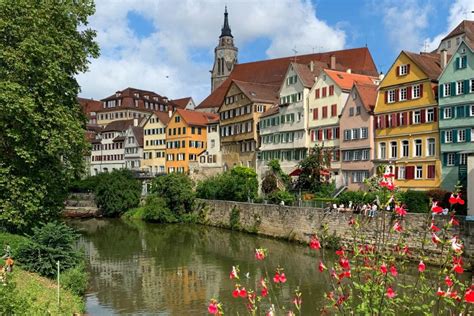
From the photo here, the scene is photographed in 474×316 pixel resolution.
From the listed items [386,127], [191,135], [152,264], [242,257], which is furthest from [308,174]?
[191,135]

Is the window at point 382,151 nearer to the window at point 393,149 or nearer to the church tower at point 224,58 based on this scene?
the window at point 393,149

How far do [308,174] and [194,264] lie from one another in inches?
641

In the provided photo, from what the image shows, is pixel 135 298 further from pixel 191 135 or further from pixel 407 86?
pixel 191 135

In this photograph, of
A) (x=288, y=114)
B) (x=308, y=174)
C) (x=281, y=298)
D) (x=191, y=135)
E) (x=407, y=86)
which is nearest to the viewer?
(x=281, y=298)

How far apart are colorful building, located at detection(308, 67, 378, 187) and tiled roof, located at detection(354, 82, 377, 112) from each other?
51.0 inches

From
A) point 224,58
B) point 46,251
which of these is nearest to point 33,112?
point 46,251

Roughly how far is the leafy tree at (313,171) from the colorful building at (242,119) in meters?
15.5

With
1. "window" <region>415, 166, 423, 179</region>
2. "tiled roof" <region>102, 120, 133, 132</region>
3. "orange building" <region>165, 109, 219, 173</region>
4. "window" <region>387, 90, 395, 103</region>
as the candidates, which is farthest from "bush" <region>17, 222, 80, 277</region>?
"tiled roof" <region>102, 120, 133, 132</region>

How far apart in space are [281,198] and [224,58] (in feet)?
247

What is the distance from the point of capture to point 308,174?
144ft

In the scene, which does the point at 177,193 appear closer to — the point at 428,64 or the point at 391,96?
the point at 391,96

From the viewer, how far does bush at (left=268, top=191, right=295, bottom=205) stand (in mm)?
41469

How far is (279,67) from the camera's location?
298 feet

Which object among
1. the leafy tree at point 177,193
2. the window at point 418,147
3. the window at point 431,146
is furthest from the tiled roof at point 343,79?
the leafy tree at point 177,193
